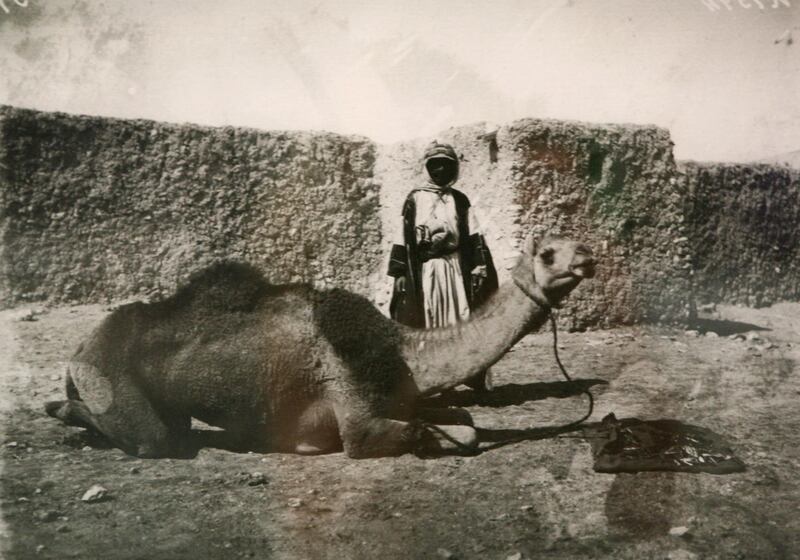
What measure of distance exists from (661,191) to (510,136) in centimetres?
175

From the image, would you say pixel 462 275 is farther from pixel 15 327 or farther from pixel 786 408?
pixel 15 327

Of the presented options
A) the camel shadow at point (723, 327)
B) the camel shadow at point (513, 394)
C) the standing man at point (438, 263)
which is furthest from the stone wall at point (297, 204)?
the camel shadow at point (513, 394)

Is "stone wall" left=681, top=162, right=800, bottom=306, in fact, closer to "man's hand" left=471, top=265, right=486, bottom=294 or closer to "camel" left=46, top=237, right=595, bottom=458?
"man's hand" left=471, top=265, right=486, bottom=294

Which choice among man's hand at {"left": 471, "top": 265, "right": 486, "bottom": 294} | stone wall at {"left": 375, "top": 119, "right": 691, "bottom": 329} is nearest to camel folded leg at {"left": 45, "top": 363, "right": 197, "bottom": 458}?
man's hand at {"left": 471, "top": 265, "right": 486, "bottom": 294}

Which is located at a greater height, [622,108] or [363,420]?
[622,108]

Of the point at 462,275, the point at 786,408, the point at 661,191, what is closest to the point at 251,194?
the point at 462,275

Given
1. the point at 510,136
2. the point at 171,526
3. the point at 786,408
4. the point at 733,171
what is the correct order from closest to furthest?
the point at 171,526 → the point at 786,408 → the point at 510,136 → the point at 733,171

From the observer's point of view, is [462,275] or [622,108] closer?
[462,275]

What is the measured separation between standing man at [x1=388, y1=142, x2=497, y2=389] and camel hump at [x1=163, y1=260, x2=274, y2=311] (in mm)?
1470

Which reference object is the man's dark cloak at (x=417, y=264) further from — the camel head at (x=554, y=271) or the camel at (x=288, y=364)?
the camel head at (x=554, y=271)

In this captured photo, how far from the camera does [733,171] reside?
8.57 meters

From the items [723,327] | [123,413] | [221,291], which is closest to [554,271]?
[221,291]

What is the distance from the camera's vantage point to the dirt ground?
2934 millimetres

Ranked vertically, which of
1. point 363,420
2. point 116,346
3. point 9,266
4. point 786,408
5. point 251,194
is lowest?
point 786,408
